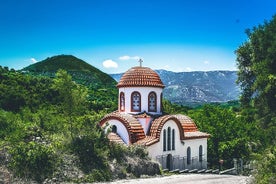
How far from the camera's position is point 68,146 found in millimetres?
23859

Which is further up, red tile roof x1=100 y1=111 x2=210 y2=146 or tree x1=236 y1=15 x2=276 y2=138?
tree x1=236 y1=15 x2=276 y2=138

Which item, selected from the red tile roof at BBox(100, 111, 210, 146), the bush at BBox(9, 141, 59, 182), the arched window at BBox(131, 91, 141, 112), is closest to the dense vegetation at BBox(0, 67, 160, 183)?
the bush at BBox(9, 141, 59, 182)

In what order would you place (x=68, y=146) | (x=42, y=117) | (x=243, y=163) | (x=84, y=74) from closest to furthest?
(x=68, y=146), (x=42, y=117), (x=243, y=163), (x=84, y=74)

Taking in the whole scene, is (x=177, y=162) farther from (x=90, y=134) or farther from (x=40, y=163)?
(x=40, y=163)

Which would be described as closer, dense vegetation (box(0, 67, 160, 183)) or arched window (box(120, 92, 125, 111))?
dense vegetation (box(0, 67, 160, 183))

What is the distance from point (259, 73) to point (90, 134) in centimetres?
1081

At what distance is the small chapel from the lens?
2956 centimetres

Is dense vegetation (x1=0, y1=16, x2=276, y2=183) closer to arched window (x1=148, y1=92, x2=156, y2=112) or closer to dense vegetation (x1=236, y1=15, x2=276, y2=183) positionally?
dense vegetation (x1=236, y1=15, x2=276, y2=183)

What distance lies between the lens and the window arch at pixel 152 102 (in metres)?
32.1

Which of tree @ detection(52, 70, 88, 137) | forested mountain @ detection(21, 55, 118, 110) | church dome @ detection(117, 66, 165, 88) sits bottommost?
tree @ detection(52, 70, 88, 137)

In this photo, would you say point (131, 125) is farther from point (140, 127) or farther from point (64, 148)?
point (64, 148)

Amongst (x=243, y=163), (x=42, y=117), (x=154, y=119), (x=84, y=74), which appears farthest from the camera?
(x=84, y=74)

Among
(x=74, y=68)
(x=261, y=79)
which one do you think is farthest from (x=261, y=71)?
(x=74, y=68)

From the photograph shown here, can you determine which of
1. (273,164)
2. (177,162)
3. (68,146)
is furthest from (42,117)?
(273,164)
